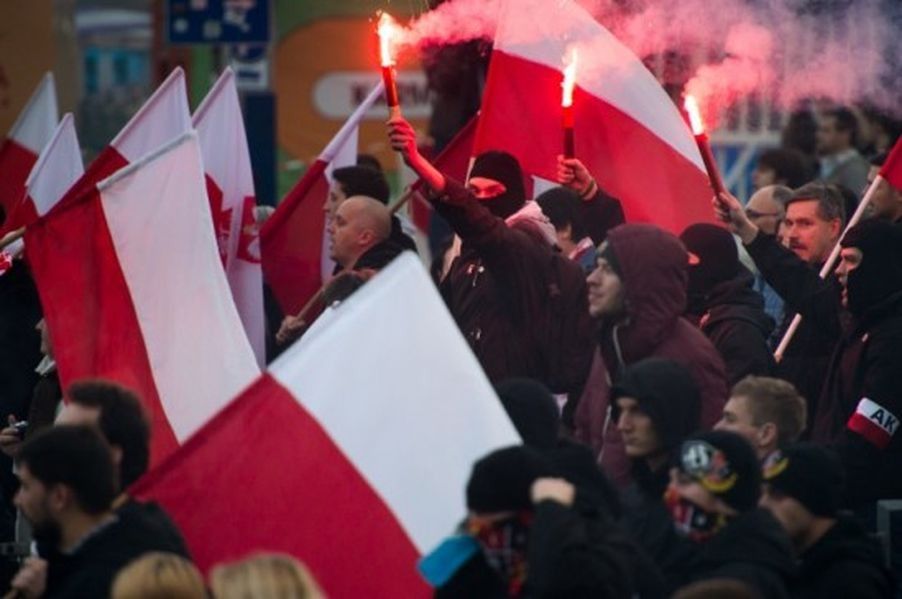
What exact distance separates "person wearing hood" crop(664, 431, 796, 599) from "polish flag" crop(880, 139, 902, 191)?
3644 mm

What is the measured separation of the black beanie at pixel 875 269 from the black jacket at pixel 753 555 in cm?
278

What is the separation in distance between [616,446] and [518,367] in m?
1.42

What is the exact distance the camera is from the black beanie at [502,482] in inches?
272

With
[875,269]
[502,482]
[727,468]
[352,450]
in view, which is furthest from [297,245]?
[502,482]

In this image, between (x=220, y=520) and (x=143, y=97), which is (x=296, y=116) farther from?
(x=220, y=520)

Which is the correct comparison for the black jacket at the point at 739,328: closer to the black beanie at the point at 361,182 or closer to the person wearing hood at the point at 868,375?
the person wearing hood at the point at 868,375

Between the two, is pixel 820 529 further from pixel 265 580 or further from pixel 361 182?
pixel 361 182

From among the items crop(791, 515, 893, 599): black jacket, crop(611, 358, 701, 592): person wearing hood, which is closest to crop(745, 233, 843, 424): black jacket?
crop(611, 358, 701, 592): person wearing hood

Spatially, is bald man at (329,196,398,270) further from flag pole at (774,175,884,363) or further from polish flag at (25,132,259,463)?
polish flag at (25,132,259,463)

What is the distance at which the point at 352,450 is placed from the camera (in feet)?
24.7

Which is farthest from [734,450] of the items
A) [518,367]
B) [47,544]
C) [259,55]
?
[259,55]

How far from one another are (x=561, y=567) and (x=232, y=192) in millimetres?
6042

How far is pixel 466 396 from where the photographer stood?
7465 millimetres

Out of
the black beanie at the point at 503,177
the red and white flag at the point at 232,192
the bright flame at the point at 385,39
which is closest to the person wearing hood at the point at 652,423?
the bright flame at the point at 385,39
